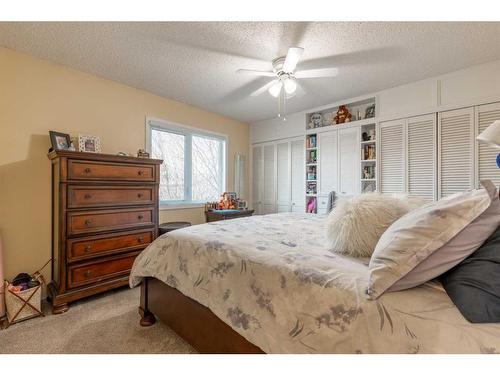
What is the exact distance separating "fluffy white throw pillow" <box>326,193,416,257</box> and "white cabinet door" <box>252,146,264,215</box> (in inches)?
135

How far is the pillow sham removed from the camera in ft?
Answer: 2.72

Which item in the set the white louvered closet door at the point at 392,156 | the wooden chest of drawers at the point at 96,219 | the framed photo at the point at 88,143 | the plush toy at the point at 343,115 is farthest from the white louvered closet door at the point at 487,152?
the framed photo at the point at 88,143

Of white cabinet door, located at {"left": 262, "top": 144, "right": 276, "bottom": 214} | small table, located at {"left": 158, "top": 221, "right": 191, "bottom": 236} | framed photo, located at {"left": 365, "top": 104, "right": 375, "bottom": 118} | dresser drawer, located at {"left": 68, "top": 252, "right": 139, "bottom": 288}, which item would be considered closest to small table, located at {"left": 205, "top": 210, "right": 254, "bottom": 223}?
small table, located at {"left": 158, "top": 221, "right": 191, "bottom": 236}

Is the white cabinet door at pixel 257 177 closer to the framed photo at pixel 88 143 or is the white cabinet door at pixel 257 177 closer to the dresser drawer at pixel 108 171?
the dresser drawer at pixel 108 171

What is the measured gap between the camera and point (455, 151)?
275 centimetres

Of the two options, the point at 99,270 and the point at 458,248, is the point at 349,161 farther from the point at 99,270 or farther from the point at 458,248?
the point at 99,270

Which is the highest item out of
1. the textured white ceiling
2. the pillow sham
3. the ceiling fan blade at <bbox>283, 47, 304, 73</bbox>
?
the textured white ceiling

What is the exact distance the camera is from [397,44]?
2.15m

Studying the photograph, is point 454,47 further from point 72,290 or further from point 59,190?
point 72,290

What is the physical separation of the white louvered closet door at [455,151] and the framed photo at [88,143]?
156 inches

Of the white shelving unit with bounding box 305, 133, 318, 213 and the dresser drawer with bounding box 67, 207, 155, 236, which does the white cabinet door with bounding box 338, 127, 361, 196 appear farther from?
the dresser drawer with bounding box 67, 207, 155, 236

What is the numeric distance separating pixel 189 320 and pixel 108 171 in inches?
65.8

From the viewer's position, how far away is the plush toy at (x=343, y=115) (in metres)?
3.63
